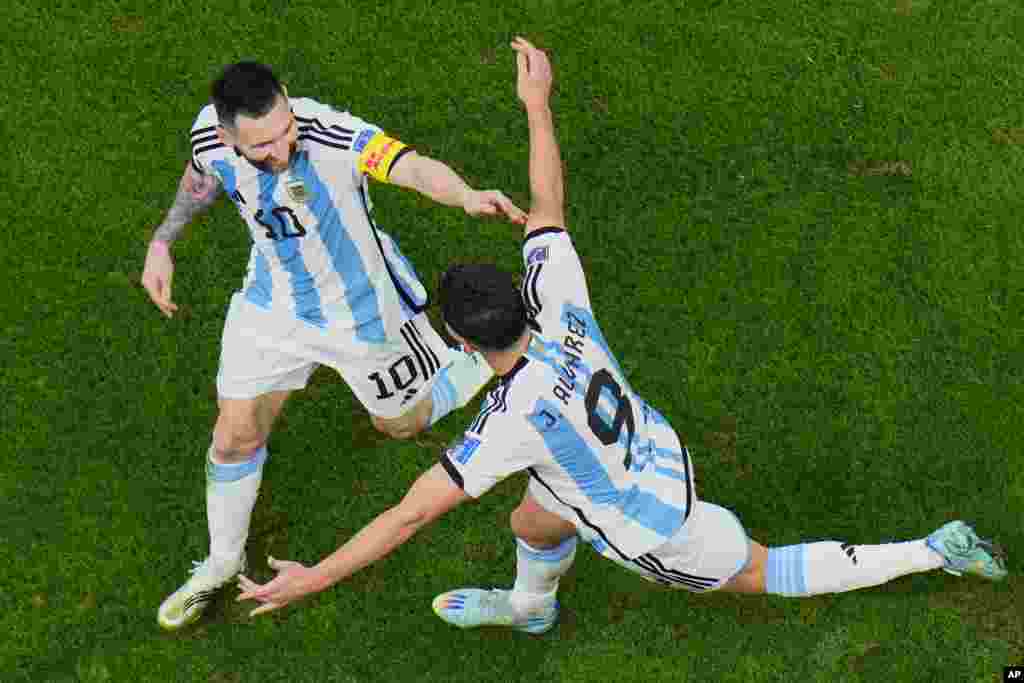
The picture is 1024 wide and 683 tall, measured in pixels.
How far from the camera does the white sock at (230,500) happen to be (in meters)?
5.91

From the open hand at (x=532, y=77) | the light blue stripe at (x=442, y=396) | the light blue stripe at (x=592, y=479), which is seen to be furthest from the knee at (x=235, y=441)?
the open hand at (x=532, y=77)

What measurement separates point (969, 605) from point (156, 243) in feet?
13.4

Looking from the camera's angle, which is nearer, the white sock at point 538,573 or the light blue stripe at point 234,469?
the white sock at point 538,573

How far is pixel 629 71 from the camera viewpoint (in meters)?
7.67

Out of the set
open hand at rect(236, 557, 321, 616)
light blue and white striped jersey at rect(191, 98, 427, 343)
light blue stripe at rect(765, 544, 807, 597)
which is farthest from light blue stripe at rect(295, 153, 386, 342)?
light blue stripe at rect(765, 544, 807, 597)

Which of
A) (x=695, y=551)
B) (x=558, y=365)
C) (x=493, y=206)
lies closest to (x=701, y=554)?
(x=695, y=551)

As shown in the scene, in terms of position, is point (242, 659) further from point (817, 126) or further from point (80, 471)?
point (817, 126)

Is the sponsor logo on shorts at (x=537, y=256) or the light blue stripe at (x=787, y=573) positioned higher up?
the sponsor logo on shorts at (x=537, y=256)

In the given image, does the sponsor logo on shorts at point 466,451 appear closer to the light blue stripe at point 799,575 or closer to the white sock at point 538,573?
the white sock at point 538,573

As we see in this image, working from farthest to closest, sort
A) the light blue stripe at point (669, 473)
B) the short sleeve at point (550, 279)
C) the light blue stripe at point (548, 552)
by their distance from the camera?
the light blue stripe at point (548, 552)
the light blue stripe at point (669, 473)
the short sleeve at point (550, 279)

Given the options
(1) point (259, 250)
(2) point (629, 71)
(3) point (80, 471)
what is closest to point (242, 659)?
(3) point (80, 471)

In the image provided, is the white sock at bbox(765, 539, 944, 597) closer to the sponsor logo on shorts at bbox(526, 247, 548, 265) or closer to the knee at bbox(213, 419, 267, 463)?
the sponsor logo on shorts at bbox(526, 247, 548, 265)

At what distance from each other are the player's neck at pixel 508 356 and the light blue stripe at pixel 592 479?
16 cm

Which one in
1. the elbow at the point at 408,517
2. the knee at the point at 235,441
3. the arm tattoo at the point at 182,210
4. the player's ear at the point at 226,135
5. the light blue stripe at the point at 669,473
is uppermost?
the player's ear at the point at 226,135
